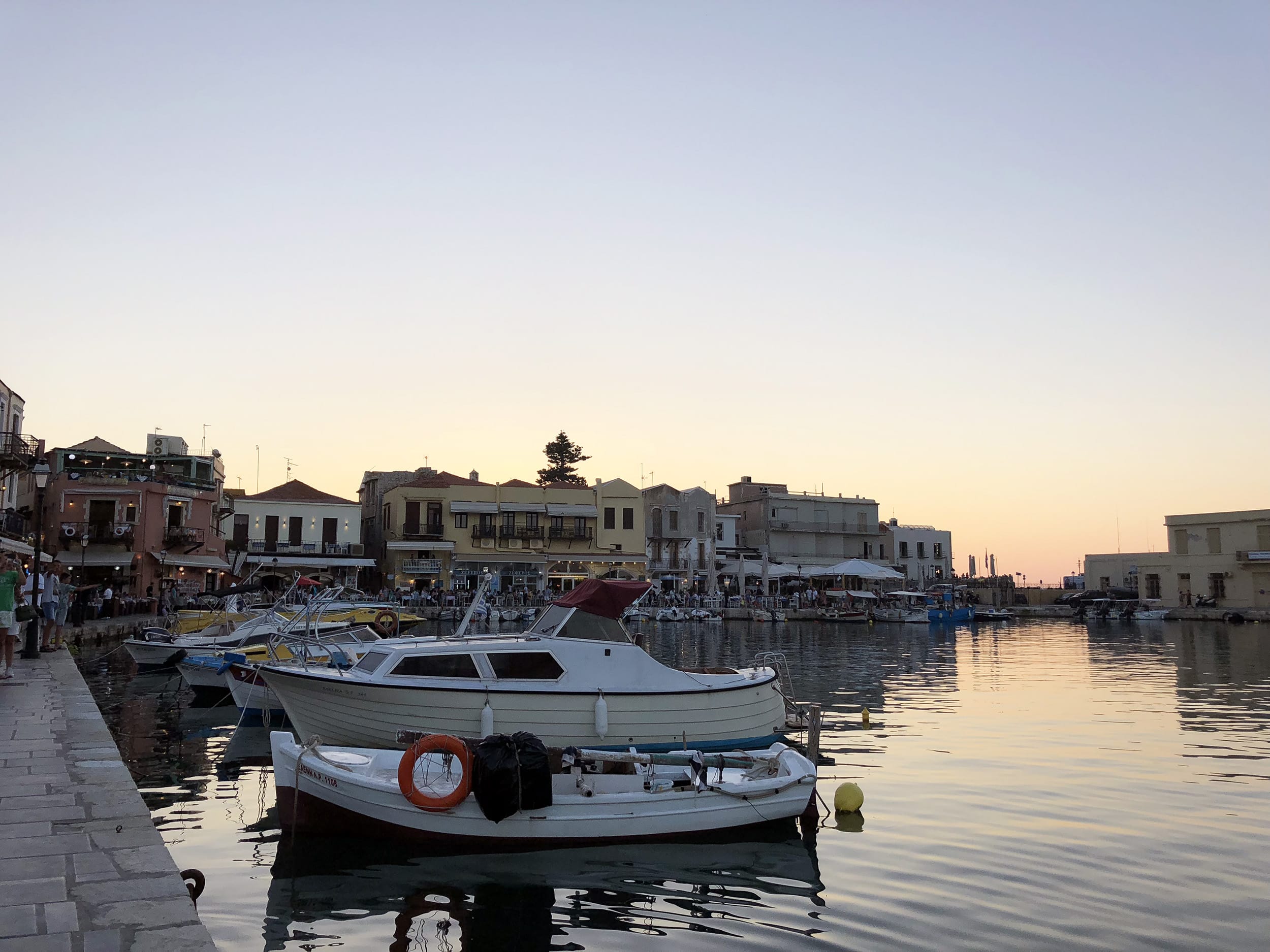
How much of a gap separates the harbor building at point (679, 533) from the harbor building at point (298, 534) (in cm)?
2238

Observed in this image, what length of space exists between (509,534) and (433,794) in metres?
55.9

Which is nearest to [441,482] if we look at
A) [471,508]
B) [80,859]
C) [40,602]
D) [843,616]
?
[471,508]

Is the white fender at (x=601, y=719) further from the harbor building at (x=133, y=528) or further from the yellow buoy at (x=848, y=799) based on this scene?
the harbor building at (x=133, y=528)

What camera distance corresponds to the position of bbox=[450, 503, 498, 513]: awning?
64500 millimetres

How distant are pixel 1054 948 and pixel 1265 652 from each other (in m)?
35.2

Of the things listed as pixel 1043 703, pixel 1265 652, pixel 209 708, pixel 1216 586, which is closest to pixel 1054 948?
pixel 1043 703

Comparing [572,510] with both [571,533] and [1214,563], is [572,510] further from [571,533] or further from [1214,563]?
[1214,563]

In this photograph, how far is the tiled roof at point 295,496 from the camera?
2485 inches

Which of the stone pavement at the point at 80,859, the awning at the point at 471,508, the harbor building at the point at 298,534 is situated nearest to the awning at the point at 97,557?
the harbor building at the point at 298,534

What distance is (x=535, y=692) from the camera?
13094 mm

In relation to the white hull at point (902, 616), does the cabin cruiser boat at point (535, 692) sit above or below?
above

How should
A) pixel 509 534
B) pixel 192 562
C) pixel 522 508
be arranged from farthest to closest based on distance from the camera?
1. pixel 522 508
2. pixel 509 534
3. pixel 192 562

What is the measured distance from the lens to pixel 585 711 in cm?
1329

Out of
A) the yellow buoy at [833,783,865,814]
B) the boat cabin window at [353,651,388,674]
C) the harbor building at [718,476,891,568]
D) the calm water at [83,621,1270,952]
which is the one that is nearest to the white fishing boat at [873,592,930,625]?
the harbor building at [718,476,891,568]
